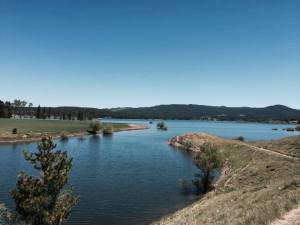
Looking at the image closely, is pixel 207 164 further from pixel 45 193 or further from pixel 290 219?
pixel 45 193

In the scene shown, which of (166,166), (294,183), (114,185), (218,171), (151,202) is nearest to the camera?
(294,183)

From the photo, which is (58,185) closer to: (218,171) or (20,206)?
(20,206)

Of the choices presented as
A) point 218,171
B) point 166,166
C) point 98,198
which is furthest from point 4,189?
point 218,171

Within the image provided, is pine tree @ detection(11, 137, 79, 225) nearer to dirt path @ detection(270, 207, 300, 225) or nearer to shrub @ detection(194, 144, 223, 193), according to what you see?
dirt path @ detection(270, 207, 300, 225)

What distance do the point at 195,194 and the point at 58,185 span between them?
1140 inches

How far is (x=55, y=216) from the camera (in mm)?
24297

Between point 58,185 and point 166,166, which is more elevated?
point 58,185

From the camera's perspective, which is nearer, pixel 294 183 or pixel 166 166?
pixel 294 183

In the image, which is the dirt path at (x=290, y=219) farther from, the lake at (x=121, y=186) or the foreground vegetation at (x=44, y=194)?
the lake at (x=121, y=186)

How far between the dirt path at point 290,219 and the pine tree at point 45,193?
603 inches

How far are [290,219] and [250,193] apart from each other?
1555 cm

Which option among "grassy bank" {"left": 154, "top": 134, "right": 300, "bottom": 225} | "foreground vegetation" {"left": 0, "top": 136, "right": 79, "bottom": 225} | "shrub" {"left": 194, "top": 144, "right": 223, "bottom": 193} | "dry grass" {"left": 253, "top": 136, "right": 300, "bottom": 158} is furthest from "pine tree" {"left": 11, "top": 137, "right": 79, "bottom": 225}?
"dry grass" {"left": 253, "top": 136, "right": 300, "bottom": 158}

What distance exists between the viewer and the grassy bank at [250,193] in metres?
24.2

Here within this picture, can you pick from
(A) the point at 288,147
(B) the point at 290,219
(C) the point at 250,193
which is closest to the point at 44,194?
(B) the point at 290,219
